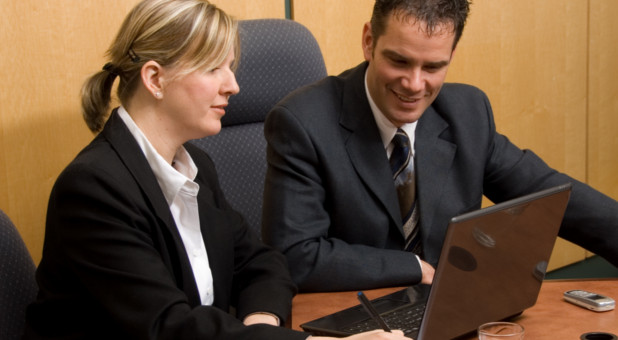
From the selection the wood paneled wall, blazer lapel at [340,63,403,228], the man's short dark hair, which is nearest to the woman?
blazer lapel at [340,63,403,228]

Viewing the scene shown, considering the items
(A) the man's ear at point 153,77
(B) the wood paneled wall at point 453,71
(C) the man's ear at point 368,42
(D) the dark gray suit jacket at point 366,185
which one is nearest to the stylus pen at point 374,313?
(D) the dark gray suit jacket at point 366,185

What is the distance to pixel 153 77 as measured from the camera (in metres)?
1.41

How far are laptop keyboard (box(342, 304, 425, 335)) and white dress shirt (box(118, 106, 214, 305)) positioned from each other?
0.33 meters

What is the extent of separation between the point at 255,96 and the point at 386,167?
483mm

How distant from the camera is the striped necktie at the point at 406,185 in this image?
1740 mm

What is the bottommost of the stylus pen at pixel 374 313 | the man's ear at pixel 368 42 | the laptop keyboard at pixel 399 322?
the laptop keyboard at pixel 399 322

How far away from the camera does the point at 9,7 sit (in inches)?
74.2

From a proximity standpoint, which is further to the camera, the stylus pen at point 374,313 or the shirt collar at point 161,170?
the shirt collar at point 161,170

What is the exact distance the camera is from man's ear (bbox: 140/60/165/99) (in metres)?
1.39

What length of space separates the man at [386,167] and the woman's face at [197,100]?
0.26 m

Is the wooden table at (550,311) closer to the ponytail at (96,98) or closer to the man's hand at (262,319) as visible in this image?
the man's hand at (262,319)

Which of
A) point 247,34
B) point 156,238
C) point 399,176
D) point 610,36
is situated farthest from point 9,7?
point 610,36

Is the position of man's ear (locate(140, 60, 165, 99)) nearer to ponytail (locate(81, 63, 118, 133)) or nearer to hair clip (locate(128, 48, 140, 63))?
hair clip (locate(128, 48, 140, 63))

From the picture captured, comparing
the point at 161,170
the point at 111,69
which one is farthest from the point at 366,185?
the point at 111,69
